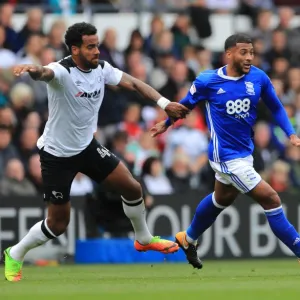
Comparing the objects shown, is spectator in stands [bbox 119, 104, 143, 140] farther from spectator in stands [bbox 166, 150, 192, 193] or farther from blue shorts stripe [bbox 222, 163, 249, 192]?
blue shorts stripe [bbox 222, 163, 249, 192]

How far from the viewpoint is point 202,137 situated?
19875 mm

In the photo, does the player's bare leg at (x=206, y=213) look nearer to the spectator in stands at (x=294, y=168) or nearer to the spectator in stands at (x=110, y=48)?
the spectator in stands at (x=294, y=168)

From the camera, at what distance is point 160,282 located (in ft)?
41.1

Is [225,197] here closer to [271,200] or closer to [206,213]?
[206,213]

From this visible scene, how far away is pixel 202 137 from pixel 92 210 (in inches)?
119

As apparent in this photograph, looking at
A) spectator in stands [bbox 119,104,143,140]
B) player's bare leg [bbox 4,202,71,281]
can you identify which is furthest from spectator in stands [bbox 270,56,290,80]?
player's bare leg [bbox 4,202,71,281]

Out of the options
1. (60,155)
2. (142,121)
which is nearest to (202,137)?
(142,121)

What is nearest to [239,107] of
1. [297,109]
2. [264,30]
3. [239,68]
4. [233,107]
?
[233,107]

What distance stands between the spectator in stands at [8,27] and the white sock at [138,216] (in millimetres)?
6855

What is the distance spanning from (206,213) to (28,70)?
3239 millimetres

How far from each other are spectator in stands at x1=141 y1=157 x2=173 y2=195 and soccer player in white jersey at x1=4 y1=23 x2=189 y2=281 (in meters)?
4.89

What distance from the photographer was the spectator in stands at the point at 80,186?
60.2 ft

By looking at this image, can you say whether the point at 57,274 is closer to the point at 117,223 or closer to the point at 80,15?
the point at 117,223

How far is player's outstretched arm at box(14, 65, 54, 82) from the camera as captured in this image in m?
11.6
